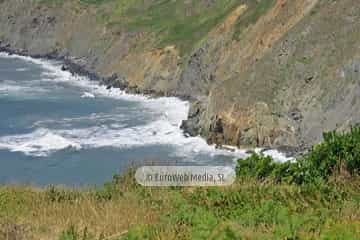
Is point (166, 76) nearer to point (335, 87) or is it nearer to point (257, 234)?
point (335, 87)

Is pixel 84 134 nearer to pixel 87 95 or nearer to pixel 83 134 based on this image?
pixel 83 134

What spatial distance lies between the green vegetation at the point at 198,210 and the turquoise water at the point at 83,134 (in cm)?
2676

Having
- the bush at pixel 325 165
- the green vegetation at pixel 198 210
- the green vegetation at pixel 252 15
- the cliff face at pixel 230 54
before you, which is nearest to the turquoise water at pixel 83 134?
the cliff face at pixel 230 54

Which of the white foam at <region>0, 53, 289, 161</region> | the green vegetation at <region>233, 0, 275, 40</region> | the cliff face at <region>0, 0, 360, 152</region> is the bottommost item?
the white foam at <region>0, 53, 289, 161</region>

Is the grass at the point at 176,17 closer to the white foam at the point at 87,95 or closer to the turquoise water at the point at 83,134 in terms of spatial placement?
the turquoise water at the point at 83,134

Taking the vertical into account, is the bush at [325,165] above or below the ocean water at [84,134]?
above

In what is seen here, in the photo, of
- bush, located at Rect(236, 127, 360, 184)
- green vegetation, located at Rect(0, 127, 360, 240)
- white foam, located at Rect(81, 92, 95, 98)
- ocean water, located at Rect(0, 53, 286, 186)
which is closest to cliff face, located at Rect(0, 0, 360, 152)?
ocean water, located at Rect(0, 53, 286, 186)

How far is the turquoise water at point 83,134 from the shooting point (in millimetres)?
49938

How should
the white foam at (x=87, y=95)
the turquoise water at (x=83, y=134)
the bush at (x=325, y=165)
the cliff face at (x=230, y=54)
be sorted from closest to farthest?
the bush at (x=325, y=165) → the turquoise water at (x=83, y=134) → the cliff face at (x=230, y=54) → the white foam at (x=87, y=95)

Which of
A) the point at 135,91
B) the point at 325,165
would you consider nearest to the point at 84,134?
the point at 135,91

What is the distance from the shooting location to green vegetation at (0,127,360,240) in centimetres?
849

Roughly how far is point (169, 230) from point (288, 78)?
155ft

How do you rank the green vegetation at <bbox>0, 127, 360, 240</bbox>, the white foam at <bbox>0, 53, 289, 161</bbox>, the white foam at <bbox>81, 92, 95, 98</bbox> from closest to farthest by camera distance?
the green vegetation at <bbox>0, 127, 360, 240</bbox> < the white foam at <bbox>0, 53, 289, 161</bbox> < the white foam at <bbox>81, 92, 95, 98</bbox>

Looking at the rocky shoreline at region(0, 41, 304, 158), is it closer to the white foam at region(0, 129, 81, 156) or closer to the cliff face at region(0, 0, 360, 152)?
the cliff face at region(0, 0, 360, 152)
